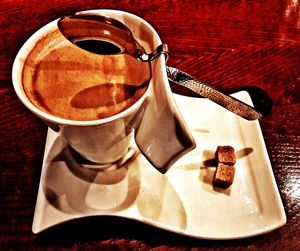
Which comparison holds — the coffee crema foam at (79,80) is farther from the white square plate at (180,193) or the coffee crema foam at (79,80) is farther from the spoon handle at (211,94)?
the white square plate at (180,193)

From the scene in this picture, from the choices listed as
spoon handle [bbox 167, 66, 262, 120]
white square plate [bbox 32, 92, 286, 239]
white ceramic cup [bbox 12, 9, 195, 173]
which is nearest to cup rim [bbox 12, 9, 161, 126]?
white ceramic cup [bbox 12, 9, 195, 173]

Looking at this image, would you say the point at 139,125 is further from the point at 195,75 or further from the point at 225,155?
the point at 195,75

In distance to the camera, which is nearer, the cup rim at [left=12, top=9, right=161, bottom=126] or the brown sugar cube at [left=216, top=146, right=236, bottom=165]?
the cup rim at [left=12, top=9, right=161, bottom=126]

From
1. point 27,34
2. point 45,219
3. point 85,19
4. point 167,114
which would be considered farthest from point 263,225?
point 27,34

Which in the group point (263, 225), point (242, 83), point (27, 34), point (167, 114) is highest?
point (167, 114)

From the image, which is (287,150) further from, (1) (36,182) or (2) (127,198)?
(1) (36,182)

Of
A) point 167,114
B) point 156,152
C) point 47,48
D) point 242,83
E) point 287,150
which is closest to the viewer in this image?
point 167,114

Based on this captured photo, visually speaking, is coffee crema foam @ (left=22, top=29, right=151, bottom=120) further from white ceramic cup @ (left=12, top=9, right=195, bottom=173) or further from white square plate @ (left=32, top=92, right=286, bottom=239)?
white square plate @ (left=32, top=92, right=286, bottom=239)

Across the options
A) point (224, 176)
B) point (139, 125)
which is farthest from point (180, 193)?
point (139, 125)
